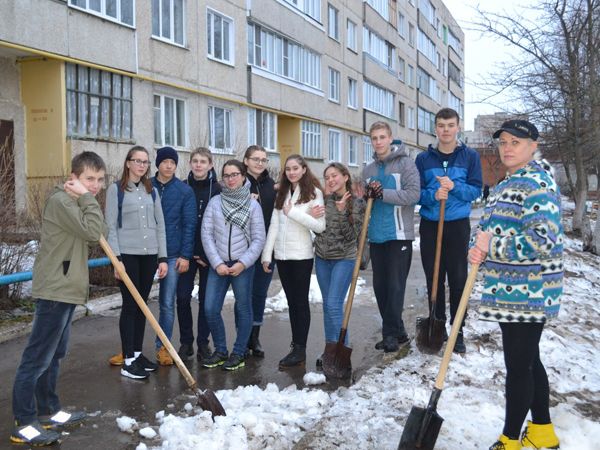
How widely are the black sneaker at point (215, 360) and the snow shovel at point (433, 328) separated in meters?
1.85

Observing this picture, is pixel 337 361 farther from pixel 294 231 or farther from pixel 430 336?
pixel 294 231

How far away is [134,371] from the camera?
15.9ft

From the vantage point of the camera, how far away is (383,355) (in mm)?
5395

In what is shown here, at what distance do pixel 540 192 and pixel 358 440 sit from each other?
185cm

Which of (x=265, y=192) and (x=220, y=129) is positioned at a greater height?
(x=220, y=129)

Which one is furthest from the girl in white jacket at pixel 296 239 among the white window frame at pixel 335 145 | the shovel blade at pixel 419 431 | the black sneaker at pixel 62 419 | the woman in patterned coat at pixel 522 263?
the white window frame at pixel 335 145

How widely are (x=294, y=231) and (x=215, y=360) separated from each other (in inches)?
54.9

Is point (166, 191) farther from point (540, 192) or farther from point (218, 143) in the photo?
point (218, 143)

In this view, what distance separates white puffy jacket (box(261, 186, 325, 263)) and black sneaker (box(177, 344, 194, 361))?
1.14 m

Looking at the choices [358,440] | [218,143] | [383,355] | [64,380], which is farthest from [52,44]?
[358,440]

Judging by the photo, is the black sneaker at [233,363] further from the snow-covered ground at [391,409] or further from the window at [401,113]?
the window at [401,113]

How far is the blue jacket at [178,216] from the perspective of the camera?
5.29m

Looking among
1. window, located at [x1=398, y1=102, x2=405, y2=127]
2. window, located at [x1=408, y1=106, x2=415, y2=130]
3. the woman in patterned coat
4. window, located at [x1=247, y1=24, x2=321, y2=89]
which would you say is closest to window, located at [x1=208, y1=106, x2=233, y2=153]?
window, located at [x1=247, y1=24, x2=321, y2=89]

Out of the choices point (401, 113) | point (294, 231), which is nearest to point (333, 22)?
point (401, 113)
